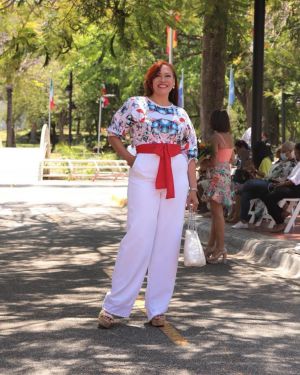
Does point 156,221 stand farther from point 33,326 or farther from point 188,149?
point 33,326

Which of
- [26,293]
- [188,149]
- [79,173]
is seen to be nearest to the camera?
[188,149]

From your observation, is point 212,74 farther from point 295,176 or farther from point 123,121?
point 123,121

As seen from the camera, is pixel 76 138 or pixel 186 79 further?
pixel 76 138

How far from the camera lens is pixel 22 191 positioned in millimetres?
25562

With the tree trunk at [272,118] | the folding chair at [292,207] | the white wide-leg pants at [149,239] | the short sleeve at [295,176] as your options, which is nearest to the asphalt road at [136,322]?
the white wide-leg pants at [149,239]

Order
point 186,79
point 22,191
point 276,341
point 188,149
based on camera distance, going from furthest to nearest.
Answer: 1. point 186,79
2. point 22,191
3. point 188,149
4. point 276,341

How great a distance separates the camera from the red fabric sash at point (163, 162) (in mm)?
6148

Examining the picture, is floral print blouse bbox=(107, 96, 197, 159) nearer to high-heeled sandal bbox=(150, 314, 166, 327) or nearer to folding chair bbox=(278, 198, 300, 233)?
high-heeled sandal bbox=(150, 314, 166, 327)

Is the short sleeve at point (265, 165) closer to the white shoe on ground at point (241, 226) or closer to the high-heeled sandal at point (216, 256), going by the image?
the white shoe on ground at point (241, 226)

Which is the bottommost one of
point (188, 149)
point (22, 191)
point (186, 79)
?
point (22, 191)

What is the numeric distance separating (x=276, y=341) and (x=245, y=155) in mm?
8155

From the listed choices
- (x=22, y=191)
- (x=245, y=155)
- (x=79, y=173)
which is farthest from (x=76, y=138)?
(x=245, y=155)

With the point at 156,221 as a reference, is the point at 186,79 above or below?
above

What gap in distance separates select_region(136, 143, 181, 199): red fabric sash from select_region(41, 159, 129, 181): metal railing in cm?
2633
